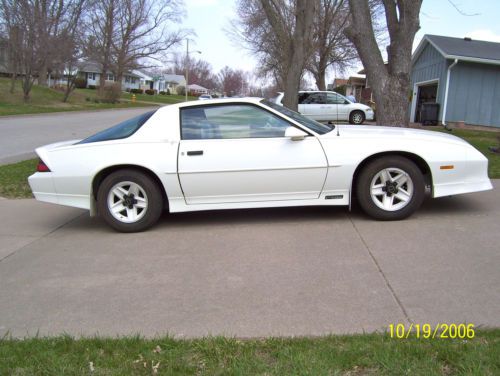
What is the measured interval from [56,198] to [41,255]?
0.91 m

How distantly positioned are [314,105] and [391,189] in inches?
615

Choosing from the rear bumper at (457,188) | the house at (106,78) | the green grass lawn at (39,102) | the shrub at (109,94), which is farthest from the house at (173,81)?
the rear bumper at (457,188)

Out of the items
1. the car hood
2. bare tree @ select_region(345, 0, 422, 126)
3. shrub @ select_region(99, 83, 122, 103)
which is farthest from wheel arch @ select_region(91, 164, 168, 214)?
shrub @ select_region(99, 83, 122, 103)

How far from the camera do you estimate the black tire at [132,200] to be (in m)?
5.39

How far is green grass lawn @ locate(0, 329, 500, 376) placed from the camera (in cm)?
265

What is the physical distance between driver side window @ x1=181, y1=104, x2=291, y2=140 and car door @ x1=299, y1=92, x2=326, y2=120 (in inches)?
600

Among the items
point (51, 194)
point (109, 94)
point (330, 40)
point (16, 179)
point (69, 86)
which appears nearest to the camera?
point (51, 194)

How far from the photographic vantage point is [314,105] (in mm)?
20594

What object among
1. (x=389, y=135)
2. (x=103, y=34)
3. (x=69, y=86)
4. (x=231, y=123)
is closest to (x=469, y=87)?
(x=389, y=135)

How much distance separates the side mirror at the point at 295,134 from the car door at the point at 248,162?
0.06 metres

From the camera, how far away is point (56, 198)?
5.57 metres

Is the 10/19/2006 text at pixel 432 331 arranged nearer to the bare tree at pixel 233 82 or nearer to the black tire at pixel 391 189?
the black tire at pixel 391 189

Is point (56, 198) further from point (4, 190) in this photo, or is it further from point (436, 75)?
point (436, 75)

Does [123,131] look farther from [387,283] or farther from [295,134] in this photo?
[387,283]
